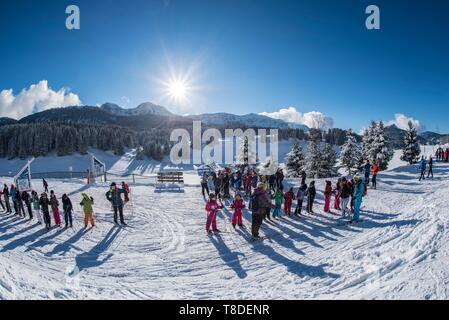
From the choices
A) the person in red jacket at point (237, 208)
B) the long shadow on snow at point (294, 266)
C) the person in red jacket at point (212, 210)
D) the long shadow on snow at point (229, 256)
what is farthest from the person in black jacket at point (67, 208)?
the long shadow on snow at point (294, 266)

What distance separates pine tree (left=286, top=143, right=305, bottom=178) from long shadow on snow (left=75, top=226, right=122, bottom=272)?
28831 millimetres

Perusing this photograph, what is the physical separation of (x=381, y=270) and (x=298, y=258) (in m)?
2.09

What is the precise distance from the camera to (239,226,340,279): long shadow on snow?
19.5 ft

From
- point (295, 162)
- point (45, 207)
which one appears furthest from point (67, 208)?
point (295, 162)

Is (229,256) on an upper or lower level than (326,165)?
lower

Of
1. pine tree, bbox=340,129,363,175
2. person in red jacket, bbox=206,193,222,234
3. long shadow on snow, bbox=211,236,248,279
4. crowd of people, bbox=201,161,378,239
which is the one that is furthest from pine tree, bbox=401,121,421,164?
long shadow on snow, bbox=211,236,248,279

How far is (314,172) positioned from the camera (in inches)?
1246

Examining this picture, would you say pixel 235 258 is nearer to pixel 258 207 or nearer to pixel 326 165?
pixel 258 207

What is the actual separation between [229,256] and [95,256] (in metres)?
4.25

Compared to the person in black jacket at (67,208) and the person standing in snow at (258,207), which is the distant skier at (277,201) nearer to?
the person standing in snow at (258,207)

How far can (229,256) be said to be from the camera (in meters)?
7.54

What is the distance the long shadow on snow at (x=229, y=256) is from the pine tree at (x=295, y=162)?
27.8 meters

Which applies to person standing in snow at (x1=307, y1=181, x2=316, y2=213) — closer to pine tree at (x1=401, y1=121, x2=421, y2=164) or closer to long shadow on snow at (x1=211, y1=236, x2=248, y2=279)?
long shadow on snow at (x1=211, y1=236, x2=248, y2=279)
